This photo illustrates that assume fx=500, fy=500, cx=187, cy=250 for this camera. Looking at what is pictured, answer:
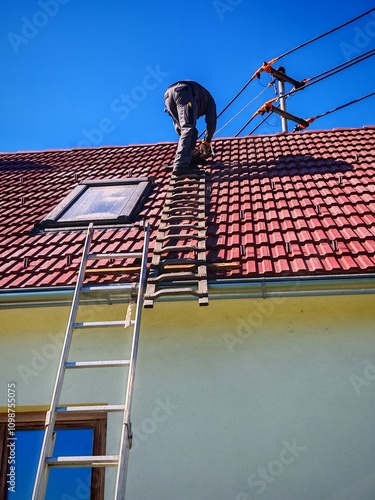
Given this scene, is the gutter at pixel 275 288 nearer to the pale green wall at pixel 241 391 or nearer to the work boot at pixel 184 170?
the pale green wall at pixel 241 391

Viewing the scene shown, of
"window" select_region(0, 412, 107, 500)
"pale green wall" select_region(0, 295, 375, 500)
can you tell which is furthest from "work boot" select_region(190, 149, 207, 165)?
"window" select_region(0, 412, 107, 500)

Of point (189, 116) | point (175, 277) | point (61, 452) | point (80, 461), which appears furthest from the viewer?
point (189, 116)

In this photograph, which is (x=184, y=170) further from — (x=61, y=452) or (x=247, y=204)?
(x=61, y=452)

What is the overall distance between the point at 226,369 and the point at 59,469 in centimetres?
138

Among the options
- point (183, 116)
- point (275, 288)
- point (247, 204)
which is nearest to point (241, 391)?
point (275, 288)

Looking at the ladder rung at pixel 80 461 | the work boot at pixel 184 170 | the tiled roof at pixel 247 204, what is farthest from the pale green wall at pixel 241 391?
the work boot at pixel 184 170

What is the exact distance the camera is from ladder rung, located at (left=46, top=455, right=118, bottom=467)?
269 cm

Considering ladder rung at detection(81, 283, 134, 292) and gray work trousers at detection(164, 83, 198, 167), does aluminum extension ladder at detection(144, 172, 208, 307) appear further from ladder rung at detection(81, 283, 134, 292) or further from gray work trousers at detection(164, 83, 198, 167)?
gray work trousers at detection(164, 83, 198, 167)

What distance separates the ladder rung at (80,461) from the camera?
269 centimetres

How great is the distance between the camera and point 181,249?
4.33 meters

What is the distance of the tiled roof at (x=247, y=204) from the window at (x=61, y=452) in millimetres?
1076

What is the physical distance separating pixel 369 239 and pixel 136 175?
3.55 meters

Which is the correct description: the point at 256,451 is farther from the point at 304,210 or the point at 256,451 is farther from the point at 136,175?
the point at 136,175

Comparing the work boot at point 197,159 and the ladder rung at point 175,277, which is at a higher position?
the work boot at point 197,159
